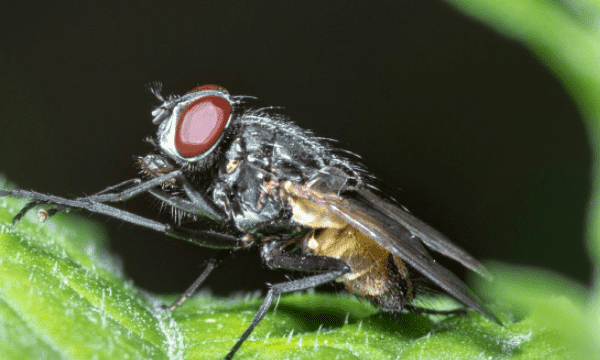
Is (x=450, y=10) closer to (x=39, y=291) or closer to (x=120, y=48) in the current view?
(x=120, y=48)

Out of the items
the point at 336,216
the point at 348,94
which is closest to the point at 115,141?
the point at 348,94

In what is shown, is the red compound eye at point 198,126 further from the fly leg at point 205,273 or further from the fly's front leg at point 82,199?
the fly leg at point 205,273

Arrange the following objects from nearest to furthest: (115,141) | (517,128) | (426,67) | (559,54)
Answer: (559,54) < (115,141) < (517,128) < (426,67)

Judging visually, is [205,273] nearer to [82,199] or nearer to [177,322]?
[177,322]

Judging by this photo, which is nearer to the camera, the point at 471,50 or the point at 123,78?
the point at 123,78

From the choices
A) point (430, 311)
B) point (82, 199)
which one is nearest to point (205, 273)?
point (82, 199)

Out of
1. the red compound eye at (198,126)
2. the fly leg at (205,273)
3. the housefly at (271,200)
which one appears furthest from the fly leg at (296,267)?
the red compound eye at (198,126)
